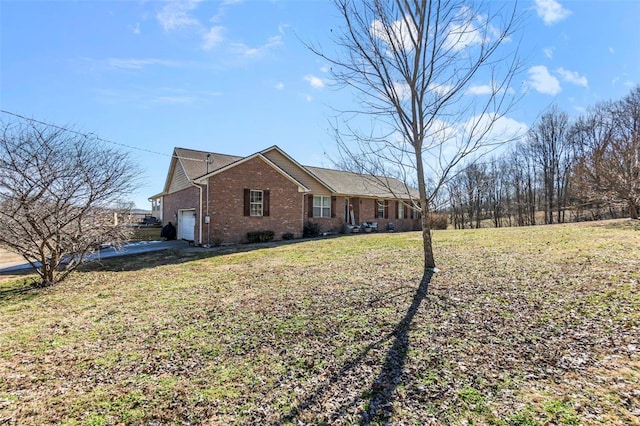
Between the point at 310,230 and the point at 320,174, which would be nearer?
the point at 310,230

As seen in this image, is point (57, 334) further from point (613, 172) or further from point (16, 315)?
point (613, 172)

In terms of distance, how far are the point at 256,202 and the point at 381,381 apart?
13.7 m

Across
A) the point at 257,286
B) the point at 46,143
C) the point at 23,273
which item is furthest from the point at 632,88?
the point at 23,273

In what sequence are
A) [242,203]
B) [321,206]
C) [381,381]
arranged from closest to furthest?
[381,381], [242,203], [321,206]

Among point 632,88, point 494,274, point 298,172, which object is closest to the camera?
point 494,274

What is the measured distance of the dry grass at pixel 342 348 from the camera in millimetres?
2889

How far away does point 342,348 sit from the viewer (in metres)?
4.07

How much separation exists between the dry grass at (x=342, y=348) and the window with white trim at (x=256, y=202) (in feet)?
27.6

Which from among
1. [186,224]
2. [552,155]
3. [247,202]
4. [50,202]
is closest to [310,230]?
[247,202]

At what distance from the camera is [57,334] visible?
193 inches

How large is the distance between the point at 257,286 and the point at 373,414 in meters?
4.88

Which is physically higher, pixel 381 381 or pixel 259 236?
pixel 259 236

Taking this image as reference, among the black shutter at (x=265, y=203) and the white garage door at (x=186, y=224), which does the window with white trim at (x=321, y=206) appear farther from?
the white garage door at (x=186, y=224)

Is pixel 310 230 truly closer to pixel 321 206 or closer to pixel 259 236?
pixel 321 206
